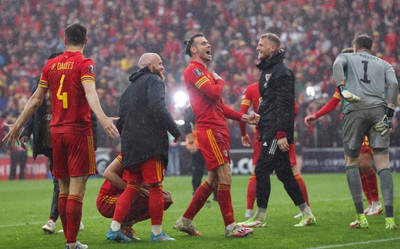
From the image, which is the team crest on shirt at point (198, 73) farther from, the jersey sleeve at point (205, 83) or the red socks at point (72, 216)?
the red socks at point (72, 216)

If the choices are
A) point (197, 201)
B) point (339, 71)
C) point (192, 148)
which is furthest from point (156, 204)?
point (192, 148)

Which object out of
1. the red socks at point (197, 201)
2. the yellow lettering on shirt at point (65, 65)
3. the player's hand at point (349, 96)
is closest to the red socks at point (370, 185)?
the player's hand at point (349, 96)

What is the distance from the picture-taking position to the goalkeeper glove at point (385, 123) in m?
9.38

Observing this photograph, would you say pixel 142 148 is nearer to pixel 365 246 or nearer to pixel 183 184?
pixel 365 246

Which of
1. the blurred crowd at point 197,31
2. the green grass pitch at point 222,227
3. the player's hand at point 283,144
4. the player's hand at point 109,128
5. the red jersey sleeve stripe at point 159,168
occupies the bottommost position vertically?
the green grass pitch at point 222,227

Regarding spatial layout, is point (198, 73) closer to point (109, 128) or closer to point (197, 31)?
point (109, 128)

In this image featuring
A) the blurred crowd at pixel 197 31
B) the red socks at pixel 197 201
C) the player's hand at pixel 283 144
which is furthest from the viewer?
the blurred crowd at pixel 197 31

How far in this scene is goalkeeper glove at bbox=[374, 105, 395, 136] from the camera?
369 inches

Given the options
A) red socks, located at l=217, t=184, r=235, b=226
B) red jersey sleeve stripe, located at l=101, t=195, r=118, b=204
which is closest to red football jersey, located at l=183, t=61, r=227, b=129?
red socks, located at l=217, t=184, r=235, b=226

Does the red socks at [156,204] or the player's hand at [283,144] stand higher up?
the player's hand at [283,144]

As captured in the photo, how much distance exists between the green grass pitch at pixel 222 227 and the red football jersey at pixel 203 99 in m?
1.29

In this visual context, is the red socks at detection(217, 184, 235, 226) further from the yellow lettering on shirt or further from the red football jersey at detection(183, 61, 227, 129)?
the yellow lettering on shirt

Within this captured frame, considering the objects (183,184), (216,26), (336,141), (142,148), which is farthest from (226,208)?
(216,26)

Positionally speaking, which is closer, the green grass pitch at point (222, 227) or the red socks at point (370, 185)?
the green grass pitch at point (222, 227)
